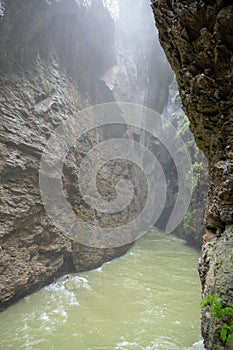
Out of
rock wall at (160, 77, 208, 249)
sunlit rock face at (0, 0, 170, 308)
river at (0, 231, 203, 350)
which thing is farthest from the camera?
rock wall at (160, 77, 208, 249)

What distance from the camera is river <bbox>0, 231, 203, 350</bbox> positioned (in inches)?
200

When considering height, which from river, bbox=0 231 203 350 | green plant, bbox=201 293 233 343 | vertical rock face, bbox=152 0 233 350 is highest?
vertical rock face, bbox=152 0 233 350

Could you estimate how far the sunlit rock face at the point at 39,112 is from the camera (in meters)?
6.62

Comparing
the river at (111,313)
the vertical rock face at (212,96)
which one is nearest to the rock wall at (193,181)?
the river at (111,313)

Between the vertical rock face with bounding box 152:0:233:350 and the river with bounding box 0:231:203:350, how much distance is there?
234cm

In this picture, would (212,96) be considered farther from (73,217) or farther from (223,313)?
(73,217)

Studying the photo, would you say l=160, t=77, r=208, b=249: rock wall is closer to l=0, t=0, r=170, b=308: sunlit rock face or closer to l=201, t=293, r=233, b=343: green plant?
l=0, t=0, r=170, b=308: sunlit rock face

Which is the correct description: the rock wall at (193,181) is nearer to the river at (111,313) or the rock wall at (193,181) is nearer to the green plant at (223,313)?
the river at (111,313)

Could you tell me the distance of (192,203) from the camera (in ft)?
51.0

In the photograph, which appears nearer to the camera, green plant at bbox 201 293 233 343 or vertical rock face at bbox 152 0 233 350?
green plant at bbox 201 293 233 343

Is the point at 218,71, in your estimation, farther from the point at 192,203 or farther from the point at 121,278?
the point at 192,203

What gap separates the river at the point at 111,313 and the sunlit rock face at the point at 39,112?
0.64 meters

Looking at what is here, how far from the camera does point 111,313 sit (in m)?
6.28

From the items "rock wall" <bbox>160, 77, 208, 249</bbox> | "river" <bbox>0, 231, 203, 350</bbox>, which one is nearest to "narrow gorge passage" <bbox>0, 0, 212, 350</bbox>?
"river" <bbox>0, 231, 203, 350</bbox>
